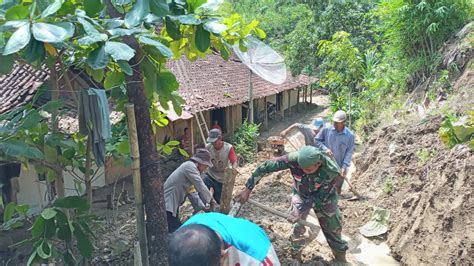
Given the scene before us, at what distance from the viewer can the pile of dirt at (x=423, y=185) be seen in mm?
4801

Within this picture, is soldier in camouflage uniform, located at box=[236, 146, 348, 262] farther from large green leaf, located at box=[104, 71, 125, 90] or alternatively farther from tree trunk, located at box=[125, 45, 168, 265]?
large green leaf, located at box=[104, 71, 125, 90]

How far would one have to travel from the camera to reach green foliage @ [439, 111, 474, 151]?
580cm

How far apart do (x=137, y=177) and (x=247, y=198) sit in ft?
5.47

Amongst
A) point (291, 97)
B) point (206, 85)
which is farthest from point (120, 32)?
point (291, 97)

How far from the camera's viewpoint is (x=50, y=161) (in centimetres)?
329

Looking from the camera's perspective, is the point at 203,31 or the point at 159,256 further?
the point at 159,256

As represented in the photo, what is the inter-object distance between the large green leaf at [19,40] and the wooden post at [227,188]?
9.93 feet

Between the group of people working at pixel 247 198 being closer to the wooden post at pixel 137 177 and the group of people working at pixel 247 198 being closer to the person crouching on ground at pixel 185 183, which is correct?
the person crouching on ground at pixel 185 183

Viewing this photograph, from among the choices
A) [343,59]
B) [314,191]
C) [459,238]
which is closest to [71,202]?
[314,191]

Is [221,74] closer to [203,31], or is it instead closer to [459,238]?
[459,238]

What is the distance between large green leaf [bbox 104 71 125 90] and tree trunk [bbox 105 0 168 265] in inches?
5.8

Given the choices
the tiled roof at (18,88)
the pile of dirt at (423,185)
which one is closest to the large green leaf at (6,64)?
the pile of dirt at (423,185)

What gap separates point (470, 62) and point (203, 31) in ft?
27.3

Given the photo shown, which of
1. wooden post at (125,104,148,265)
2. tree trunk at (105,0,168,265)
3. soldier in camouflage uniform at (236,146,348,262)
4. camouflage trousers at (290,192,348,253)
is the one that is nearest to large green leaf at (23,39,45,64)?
wooden post at (125,104,148,265)
